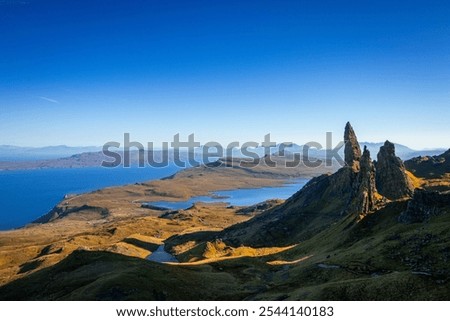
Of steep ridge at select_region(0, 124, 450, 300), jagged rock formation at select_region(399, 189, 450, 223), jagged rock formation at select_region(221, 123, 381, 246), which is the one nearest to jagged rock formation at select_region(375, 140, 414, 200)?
jagged rock formation at select_region(221, 123, 381, 246)

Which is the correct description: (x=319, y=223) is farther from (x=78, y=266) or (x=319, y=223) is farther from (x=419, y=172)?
(x=78, y=266)

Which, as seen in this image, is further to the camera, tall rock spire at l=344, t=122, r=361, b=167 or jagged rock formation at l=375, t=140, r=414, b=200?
tall rock spire at l=344, t=122, r=361, b=167

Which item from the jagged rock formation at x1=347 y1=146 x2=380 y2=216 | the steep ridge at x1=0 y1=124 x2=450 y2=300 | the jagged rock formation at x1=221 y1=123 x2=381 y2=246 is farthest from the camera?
the jagged rock formation at x1=221 y1=123 x2=381 y2=246

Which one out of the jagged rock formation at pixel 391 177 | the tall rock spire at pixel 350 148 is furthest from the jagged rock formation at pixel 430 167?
the jagged rock formation at pixel 391 177

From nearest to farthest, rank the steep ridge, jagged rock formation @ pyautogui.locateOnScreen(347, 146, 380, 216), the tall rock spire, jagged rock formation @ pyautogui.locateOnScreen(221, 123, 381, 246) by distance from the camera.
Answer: the steep ridge < jagged rock formation @ pyautogui.locateOnScreen(347, 146, 380, 216) < jagged rock formation @ pyautogui.locateOnScreen(221, 123, 381, 246) < the tall rock spire

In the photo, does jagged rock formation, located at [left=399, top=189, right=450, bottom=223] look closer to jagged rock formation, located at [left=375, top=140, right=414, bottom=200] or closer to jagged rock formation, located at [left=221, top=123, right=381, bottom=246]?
jagged rock formation, located at [left=221, top=123, right=381, bottom=246]
